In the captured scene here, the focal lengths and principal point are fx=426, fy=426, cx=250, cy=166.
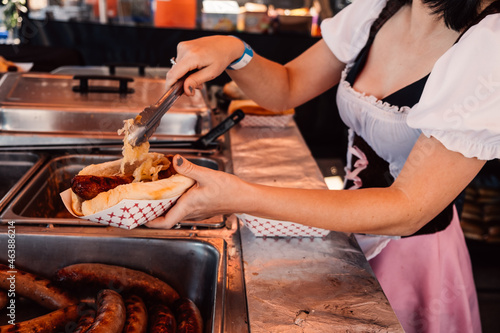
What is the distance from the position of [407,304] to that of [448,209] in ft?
Answer: 1.40

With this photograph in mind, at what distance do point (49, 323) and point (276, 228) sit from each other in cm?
78

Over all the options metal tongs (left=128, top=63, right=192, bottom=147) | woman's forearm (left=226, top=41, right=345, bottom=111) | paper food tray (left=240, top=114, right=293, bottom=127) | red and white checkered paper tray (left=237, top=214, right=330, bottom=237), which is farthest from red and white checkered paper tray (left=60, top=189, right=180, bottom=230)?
paper food tray (left=240, top=114, right=293, bottom=127)

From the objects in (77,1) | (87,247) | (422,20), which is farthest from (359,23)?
(77,1)

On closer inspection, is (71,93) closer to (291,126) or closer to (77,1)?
(291,126)

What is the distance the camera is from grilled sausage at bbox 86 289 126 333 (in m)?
1.15

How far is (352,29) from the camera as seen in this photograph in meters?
1.92

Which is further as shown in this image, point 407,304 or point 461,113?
point 407,304

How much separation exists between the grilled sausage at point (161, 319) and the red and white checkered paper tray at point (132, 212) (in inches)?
11.2

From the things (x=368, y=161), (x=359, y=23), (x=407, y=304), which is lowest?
(x=407, y=304)

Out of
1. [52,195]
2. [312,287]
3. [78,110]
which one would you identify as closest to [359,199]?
[312,287]

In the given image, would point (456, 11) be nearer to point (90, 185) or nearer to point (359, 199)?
point (359, 199)

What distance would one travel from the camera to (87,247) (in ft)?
4.94

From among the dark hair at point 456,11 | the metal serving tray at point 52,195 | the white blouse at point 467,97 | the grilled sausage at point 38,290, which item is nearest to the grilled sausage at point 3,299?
the grilled sausage at point 38,290

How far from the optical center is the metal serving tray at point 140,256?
58.4 inches
